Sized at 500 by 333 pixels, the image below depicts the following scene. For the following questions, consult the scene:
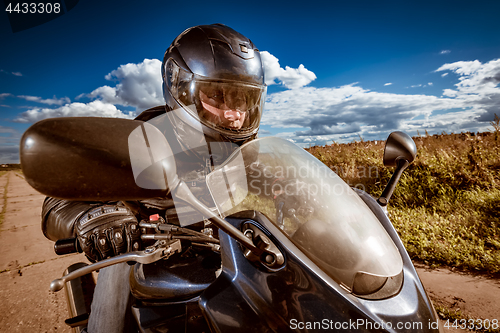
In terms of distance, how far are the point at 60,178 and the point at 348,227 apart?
2.42ft

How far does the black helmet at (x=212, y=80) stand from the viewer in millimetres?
1960

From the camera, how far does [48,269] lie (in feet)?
11.1

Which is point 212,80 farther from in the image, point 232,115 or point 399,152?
point 399,152

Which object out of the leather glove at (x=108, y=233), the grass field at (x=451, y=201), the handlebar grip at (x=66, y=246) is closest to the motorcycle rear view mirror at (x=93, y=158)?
the leather glove at (x=108, y=233)

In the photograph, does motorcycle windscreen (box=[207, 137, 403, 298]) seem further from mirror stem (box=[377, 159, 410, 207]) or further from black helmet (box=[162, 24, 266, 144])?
black helmet (box=[162, 24, 266, 144])

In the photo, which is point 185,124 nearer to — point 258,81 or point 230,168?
point 258,81

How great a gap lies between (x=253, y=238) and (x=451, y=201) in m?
4.22

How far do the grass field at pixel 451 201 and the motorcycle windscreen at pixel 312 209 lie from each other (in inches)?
69.9

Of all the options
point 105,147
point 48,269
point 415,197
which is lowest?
point 48,269

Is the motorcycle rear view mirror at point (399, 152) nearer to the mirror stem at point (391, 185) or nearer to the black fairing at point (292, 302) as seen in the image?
the mirror stem at point (391, 185)

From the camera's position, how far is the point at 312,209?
2.55 feet

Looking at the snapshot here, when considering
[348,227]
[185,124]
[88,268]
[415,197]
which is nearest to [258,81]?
[185,124]

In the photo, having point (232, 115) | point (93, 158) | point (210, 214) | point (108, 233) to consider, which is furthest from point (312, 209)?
point (232, 115)

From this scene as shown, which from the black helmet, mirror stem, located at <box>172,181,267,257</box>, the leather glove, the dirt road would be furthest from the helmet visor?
the dirt road
